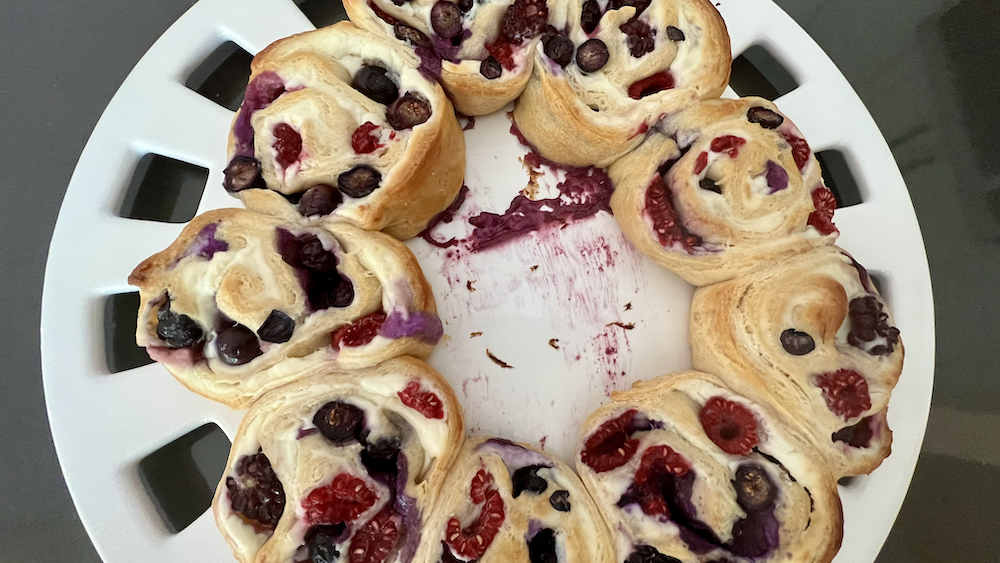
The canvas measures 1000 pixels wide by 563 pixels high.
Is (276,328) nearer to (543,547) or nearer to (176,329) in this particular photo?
(176,329)

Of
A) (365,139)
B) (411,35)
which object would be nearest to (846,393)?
(365,139)

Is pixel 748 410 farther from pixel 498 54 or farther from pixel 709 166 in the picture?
pixel 498 54

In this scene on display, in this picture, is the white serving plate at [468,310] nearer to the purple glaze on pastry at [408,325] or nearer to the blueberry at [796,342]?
the purple glaze on pastry at [408,325]

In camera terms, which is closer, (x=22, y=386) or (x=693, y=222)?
(x=693, y=222)

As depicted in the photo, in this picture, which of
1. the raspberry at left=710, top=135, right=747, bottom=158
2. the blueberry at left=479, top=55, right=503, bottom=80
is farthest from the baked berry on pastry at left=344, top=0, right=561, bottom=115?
the raspberry at left=710, top=135, right=747, bottom=158

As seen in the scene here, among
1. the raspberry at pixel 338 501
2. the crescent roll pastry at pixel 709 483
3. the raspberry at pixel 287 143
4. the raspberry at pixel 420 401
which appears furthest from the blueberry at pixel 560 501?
the raspberry at pixel 287 143

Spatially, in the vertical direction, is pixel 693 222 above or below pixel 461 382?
above

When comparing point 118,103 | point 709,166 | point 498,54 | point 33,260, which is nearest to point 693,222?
point 709,166
